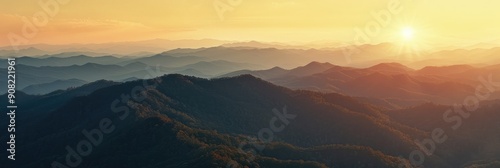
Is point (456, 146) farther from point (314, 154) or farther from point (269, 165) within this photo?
point (269, 165)

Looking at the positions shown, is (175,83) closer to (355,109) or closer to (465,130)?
(355,109)

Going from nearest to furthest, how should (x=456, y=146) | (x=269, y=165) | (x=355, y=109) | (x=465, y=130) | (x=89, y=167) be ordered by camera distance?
(x=269, y=165)
(x=89, y=167)
(x=456, y=146)
(x=465, y=130)
(x=355, y=109)

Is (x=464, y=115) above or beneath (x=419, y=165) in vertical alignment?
above

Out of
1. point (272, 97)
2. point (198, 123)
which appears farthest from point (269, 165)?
point (272, 97)

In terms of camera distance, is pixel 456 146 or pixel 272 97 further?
pixel 272 97

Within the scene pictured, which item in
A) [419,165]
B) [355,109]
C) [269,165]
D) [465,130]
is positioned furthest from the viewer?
[355,109]

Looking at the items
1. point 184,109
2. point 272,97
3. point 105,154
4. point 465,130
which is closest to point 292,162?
point 105,154

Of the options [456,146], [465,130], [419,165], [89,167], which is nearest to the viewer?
[89,167]

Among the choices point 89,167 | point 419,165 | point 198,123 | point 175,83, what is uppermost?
point 175,83

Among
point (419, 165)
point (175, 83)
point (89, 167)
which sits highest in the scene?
point (175, 83)
